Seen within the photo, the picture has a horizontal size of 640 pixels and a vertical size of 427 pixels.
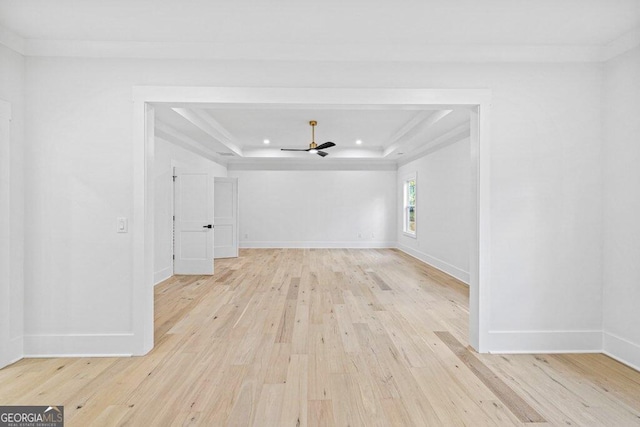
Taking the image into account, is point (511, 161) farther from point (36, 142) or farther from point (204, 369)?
point (36, 142)

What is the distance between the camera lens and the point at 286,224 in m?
9.49

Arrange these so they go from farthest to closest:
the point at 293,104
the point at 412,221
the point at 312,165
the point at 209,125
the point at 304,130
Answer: the point at 312,165 < the point at 412,221 < the point at 304,130 < the point at 209,125 < the point at 293,104

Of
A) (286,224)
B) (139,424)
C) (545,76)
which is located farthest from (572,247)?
(286,224)

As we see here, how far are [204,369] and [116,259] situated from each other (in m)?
1.24

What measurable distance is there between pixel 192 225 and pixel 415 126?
460cm

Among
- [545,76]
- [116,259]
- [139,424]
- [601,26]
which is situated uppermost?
[601,26]

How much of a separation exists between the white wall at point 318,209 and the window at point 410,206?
75cm

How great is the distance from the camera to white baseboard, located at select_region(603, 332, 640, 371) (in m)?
2.53

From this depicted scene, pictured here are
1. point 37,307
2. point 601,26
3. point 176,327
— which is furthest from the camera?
point 176,327

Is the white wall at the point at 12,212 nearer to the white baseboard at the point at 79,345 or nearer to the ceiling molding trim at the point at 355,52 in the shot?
the white baseboard at the point at 79,345

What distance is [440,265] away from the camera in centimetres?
632

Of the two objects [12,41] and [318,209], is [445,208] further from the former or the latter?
[12,41]

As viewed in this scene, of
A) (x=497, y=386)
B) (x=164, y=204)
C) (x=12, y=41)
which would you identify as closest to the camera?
(x=497, y=386)

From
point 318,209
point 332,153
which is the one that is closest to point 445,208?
point 332,153
